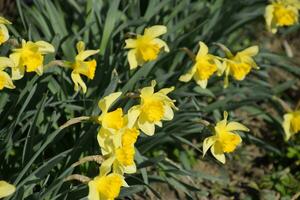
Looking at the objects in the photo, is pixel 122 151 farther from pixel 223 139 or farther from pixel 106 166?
pixel 223 139

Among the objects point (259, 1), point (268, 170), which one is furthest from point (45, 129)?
point (259, 1)

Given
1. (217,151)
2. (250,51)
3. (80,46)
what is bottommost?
(217,151)

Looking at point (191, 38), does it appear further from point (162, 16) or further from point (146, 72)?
point (146, 72)

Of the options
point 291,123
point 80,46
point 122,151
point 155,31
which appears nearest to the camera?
point 122,151

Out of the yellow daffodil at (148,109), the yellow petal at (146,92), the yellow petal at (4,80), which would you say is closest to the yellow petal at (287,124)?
the yellow daffodil at (148,109)

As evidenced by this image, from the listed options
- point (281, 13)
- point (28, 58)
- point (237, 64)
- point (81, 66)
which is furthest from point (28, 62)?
point (281, 13)

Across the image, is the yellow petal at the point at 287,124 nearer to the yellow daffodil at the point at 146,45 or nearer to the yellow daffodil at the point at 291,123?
the yellow daffodil at the point at 291,123
